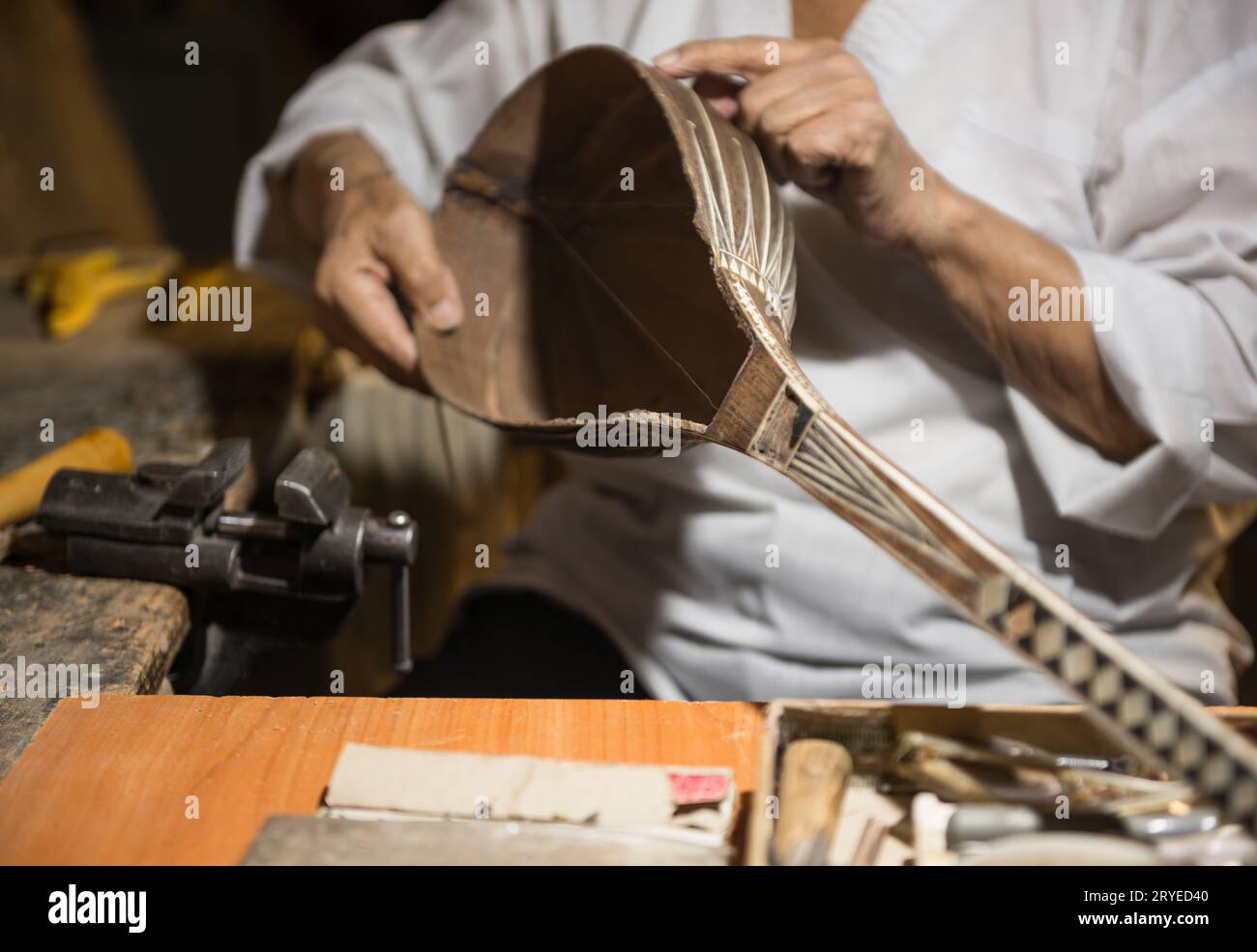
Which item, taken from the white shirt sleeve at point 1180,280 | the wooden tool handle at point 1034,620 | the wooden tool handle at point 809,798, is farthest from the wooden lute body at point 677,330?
the white shirt sleeve at point 1180,280

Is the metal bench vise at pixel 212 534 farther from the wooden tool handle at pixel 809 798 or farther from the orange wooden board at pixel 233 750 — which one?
the wooden tool handle at pixel 809 798

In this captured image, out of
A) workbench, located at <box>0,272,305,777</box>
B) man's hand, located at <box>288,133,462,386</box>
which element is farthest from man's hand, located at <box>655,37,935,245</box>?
workbench, located at <box>0,272,305,777</box>

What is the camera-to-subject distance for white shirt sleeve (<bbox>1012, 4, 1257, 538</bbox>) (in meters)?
0.82

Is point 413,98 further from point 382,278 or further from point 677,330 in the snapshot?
point 677,330

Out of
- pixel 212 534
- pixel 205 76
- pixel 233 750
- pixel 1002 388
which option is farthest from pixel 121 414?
pixel 205 76

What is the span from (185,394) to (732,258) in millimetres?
823

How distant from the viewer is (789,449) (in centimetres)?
64

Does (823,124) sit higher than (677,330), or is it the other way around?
(823,124)

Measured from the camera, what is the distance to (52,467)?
970 mm

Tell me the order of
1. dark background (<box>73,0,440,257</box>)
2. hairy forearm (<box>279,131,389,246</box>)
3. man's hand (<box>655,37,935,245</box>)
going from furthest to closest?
dark background (<box>73,0,440,257</box>), hairy forearm (<box>279,131,389,246</box>), man's hand (<box>655,37,935,245</box>)

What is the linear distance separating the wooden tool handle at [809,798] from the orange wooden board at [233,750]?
2.6 inches

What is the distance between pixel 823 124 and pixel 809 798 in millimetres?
477

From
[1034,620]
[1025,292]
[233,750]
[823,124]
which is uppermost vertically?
[823,124]

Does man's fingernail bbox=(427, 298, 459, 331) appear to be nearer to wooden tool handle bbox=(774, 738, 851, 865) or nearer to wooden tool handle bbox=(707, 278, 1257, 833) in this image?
wooden tool handle bbox=(707, 278, 1257, 833)
